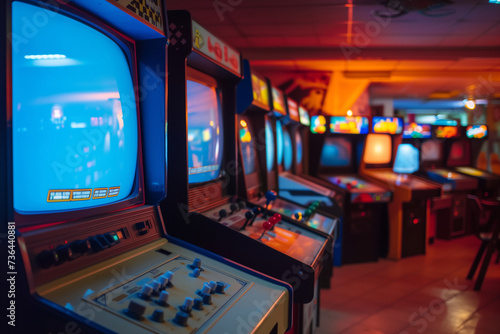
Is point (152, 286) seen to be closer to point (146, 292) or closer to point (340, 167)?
point (146, 292)

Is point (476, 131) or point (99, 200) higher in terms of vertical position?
point (476, 131)

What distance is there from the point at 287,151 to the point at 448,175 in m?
3.15

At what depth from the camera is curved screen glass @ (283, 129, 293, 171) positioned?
430 cm

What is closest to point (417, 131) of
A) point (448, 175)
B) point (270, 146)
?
point (448, 175)

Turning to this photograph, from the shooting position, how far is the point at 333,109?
763cm

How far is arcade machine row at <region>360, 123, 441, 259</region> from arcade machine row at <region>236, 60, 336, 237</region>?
2199 millimetres

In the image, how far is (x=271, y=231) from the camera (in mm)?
1970

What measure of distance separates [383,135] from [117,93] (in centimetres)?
497

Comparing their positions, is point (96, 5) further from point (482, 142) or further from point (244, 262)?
point (482, 142)

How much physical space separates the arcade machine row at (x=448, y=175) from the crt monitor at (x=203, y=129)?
193 inches

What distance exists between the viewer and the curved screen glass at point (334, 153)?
5.34 meters

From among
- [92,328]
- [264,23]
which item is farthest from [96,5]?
[264,23]

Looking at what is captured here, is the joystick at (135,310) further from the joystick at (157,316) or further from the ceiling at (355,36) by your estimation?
the ceiling at (355,36)

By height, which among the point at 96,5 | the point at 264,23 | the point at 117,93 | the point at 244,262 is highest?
the point at 264,23
